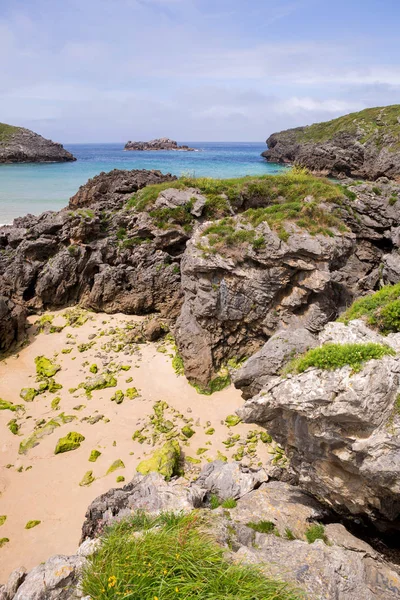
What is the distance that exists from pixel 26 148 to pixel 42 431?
9875cm

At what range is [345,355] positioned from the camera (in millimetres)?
7027

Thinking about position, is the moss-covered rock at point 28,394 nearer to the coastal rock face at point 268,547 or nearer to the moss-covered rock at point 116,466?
the moss-covered rock at point 116,466

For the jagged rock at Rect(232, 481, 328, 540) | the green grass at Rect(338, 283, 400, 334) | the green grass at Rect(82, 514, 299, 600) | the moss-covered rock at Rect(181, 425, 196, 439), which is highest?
the green grass at Rect(338, 283, 400, 334)

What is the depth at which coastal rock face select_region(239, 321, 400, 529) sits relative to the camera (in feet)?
21.7


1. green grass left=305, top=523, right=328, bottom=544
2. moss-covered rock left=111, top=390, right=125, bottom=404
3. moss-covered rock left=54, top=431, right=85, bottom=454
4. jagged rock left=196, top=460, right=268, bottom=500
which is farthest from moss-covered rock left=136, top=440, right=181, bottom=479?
green grass left=305, top=523, right=328, bottom=544

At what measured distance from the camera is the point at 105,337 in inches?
789

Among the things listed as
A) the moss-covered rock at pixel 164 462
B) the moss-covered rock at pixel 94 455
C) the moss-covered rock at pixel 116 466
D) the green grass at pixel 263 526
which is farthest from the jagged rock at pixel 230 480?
the moss-covered rock at pixel 94 455

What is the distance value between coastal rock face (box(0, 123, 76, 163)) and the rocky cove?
72519mm

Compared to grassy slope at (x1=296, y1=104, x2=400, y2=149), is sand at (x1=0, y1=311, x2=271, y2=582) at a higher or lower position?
lower

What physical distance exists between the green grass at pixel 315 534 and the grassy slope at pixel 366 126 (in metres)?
66.9

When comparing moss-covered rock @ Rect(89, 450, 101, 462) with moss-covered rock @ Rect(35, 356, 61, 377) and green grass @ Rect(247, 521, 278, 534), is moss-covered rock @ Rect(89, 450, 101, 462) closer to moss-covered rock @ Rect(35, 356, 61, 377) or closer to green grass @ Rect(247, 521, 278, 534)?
moss-covered rock @ Rect(35, 356, 61, 377)

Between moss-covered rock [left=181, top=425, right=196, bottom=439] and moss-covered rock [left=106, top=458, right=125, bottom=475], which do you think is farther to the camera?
moss-covered rock [left=181, top=425, right=196, bottom=439]

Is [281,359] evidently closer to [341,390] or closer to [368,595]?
[341,390]

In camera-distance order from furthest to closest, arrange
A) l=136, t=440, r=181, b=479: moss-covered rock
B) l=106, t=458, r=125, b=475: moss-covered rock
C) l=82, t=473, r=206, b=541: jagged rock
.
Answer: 1. l=106, t=458, r=125, b=475: moss-covered rock
2. l=136, t=440, r=181, b=479: moss-covered rock
3. l=82, t=473, r=206, b=541: jagged rock
